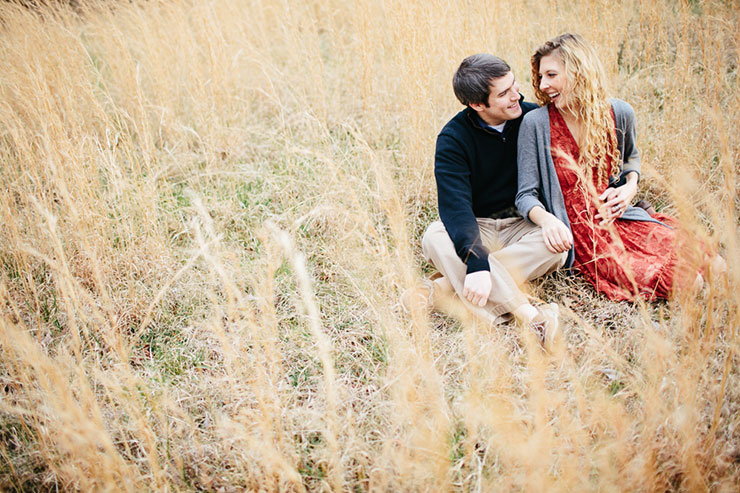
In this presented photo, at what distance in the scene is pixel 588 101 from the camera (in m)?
1.68

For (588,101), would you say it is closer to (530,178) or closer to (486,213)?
(530,178)

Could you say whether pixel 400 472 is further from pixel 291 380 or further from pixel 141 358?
pixel 141 358

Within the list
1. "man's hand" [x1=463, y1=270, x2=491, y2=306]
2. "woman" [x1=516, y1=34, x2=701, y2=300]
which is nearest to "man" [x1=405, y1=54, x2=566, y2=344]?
"man's hand" [x1=463, y1=270, x2=491, y2=306]

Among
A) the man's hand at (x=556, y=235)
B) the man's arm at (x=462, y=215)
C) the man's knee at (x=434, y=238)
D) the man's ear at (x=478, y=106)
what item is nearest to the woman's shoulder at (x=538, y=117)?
the man's ear at (x=478, y=106)

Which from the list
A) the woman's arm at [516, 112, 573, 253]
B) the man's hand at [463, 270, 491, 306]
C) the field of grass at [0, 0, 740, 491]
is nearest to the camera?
the field of grass at [0, 0, 740, 491]

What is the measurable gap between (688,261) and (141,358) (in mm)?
2082

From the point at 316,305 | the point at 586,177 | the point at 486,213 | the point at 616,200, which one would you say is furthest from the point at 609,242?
the point at 316,305

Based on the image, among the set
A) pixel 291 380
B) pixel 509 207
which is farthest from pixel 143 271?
pixel 509 207

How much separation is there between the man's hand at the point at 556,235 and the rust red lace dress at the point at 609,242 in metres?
0.12

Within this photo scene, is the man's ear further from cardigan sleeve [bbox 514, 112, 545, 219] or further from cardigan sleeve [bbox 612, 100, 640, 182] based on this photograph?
cardigan sleeve [bbox 612, 100, 640, 182]

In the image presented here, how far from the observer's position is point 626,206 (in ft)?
5.79

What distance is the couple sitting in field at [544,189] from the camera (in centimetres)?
169

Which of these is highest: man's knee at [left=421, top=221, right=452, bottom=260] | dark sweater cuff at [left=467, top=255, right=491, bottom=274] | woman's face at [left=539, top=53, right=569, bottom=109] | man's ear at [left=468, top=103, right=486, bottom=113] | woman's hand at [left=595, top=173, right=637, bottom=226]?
woman's face at [left=539, top=53, right=569, bottom=109]

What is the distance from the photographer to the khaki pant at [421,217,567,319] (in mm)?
1713
